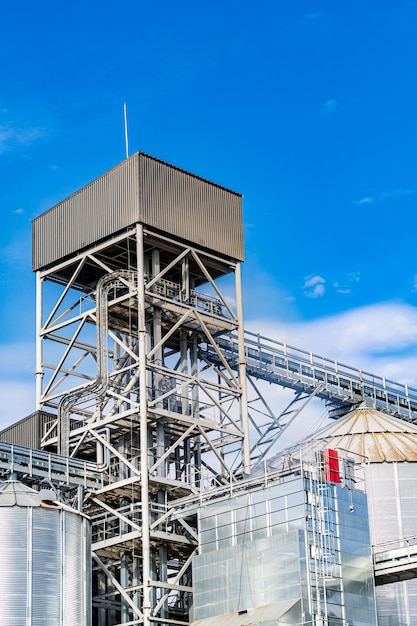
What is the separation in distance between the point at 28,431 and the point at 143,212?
15442 mm

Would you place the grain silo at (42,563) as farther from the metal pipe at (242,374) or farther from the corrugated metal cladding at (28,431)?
the metal pipe at (242,374)

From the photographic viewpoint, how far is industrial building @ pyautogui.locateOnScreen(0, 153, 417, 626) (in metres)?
62.4

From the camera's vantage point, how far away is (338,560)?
63.8 m

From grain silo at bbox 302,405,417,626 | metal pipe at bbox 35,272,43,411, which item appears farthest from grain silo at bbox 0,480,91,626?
grain silo at bbox 302,405,417,626

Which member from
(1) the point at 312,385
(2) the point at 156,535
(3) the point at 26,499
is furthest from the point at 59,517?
(1) the point at 312,385

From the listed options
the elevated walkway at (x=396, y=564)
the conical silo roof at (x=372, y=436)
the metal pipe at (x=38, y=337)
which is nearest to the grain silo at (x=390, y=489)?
the conical silo roof at (x=372, y=436)

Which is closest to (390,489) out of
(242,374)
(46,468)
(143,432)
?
(242,374)

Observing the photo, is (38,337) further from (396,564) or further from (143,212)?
(396,564)

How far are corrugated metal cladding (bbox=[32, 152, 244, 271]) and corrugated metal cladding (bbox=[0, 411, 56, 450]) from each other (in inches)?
387

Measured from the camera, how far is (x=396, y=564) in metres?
65.6

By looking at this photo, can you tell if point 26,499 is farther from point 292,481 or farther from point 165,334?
point 165,334

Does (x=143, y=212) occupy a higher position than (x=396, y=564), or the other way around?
(x=143, y=212)

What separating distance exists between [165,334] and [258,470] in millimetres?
12884

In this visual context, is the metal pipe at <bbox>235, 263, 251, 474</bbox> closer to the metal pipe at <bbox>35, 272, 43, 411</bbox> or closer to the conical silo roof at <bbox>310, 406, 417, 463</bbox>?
the conical silo roof at <bbox>310, 406, 417, 463</bbox>
